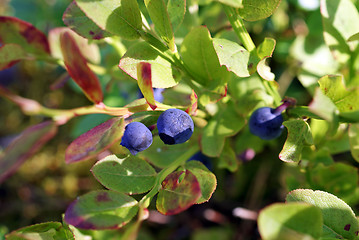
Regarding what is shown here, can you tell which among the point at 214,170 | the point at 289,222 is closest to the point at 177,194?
the point at 289,222

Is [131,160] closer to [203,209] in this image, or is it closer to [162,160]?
[162,160]


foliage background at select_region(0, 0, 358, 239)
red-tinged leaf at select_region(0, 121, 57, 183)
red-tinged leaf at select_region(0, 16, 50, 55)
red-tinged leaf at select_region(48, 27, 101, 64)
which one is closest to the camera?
red-tinged leaf at select_region(0, 121, 57, 183)

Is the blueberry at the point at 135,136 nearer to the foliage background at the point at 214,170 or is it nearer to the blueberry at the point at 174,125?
the blueberry at the point at 174,125

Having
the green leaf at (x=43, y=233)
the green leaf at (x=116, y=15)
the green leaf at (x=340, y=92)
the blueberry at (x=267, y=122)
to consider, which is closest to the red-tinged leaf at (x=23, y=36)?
the green leaf at (x=116, y=15)

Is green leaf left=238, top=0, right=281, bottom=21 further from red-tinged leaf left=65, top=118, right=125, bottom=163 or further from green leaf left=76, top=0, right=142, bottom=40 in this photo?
red-tinged leaf left=65, top=118, right=125, bottom=163

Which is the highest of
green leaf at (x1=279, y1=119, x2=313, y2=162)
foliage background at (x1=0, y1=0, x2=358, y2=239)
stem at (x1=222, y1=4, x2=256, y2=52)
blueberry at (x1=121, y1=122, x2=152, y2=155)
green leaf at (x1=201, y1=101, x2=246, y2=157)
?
stem at (x1=222, y1=4, x2=256, y2=52)

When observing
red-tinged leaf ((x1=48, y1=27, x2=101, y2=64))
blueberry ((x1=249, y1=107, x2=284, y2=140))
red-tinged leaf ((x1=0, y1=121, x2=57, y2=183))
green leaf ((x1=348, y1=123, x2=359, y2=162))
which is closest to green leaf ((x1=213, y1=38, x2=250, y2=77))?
blueberry ((x1=249, y1=107, x2=284, y2=140))
